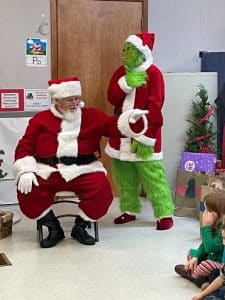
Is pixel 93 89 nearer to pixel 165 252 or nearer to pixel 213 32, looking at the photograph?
pixel 213 32

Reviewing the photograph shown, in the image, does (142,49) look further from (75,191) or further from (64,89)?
(75,191)

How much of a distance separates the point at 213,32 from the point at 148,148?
197 cm

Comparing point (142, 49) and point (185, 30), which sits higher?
point (185, 30)

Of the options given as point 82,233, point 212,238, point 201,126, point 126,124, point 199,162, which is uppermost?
point 126,124

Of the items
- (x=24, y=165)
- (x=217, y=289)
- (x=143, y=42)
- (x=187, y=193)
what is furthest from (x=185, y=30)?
(x=217, y=289)

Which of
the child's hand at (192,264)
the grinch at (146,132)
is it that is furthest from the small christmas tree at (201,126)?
the child's hand at (192,264)

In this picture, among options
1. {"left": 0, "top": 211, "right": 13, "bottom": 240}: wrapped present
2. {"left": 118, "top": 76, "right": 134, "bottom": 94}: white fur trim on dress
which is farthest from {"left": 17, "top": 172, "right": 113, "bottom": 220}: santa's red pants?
{"left": 118, "top": 76, "right": 134, "bottom": 94}: white fur trim on dress

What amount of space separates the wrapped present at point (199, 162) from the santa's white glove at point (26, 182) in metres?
1.46

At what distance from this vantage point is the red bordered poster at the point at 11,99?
4.98 metres

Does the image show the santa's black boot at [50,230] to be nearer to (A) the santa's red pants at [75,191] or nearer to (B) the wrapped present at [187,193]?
(A) the santa's red pants at [75,191]

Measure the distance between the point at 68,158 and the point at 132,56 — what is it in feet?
2.92

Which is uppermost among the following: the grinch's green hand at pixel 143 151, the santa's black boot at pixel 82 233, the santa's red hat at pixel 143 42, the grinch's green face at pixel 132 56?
the santa's red hat at pixel 143 42

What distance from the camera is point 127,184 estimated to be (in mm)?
4473

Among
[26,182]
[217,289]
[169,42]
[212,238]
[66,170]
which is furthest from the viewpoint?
[169,42]
